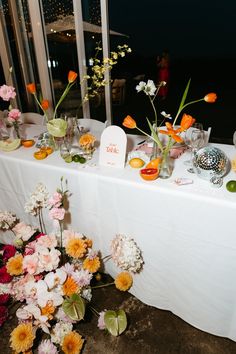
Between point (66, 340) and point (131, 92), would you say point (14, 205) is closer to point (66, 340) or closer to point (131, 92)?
point (66, 340)

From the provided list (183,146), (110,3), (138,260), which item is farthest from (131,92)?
(138,260)

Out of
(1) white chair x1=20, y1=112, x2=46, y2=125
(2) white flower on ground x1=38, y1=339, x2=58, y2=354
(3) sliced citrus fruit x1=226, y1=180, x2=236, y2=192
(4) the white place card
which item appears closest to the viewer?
(3) sliced citrus fruit x1=226, y1=180, x2=236, y2=192

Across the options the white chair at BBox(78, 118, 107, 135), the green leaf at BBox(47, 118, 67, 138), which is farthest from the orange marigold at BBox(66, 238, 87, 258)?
the white chair at BBox(78, 118, 107, 135)

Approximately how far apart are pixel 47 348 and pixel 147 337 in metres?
0.49

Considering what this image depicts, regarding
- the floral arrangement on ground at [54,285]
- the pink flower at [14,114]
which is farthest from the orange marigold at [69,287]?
the pink flower at [14,114]

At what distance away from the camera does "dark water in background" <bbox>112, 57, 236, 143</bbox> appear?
173 inches

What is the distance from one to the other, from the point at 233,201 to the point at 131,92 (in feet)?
21.2

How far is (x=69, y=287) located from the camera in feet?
3.58

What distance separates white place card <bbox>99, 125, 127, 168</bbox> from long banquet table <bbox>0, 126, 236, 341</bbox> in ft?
0.13

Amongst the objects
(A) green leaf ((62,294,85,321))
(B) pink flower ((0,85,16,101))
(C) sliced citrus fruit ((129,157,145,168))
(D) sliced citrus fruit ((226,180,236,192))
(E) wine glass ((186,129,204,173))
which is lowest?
(A) green leaf ((62,294,85,321))

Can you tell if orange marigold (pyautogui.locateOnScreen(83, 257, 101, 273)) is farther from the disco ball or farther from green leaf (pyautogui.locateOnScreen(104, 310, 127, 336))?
the disco ball

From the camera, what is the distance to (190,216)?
3.44 feet

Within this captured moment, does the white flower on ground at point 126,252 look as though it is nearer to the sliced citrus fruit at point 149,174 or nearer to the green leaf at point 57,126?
the sliced citrus fruit at point 149,174

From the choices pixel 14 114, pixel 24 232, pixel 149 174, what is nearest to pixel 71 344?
pixel 24 232
